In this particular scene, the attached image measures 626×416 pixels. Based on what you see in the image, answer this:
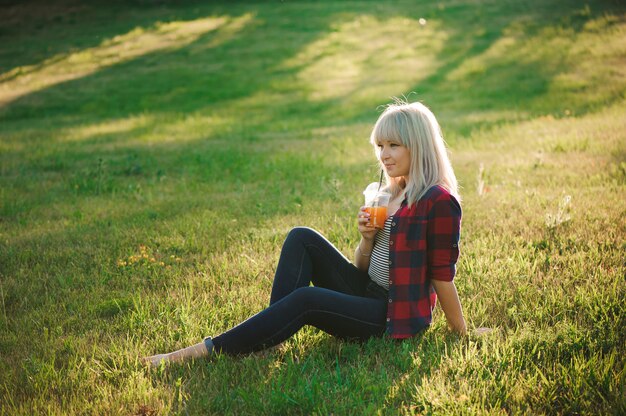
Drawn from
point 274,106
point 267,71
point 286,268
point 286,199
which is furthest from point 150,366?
point 267,71

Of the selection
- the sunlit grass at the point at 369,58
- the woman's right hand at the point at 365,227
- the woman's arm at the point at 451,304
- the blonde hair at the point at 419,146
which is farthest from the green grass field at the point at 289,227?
the blonde hair at the point at 419,146

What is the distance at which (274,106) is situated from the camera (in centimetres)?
1448

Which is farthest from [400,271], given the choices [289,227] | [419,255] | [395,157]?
[289,227]

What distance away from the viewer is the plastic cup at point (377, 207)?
3.22 meters

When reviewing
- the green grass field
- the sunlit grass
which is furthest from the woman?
the sunlit grass

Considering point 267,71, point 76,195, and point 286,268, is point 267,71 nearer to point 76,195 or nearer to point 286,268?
point 76,195

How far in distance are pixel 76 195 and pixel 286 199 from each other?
9.44 ft

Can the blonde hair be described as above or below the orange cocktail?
above

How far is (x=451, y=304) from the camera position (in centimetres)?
321

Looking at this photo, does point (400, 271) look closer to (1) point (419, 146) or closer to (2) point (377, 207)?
(2) point (377, 207)

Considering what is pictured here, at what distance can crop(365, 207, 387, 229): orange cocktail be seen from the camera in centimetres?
321

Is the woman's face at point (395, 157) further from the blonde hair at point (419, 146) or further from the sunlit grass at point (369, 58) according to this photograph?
the sunlit grass at point (369, 58)

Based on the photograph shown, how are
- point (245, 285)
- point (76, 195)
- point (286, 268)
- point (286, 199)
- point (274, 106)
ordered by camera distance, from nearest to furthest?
point (286, 268)
point (245, 285)
point (286, 199)
point (76, 195)
point (274, 106)

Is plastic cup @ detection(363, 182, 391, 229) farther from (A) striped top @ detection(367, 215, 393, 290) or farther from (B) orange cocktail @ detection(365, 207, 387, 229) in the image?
(A) striped top @ detection(367, 215, 393, 290)
